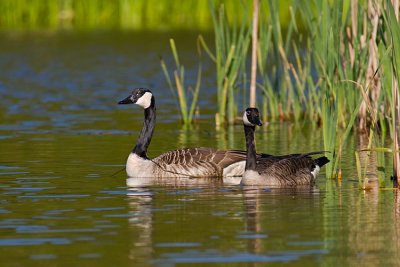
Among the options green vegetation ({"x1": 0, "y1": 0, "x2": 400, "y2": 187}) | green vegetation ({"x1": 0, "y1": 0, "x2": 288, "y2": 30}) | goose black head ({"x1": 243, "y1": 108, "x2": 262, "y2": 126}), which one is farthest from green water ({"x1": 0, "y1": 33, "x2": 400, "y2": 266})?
green vegetation ({"x1": 0, "y1": 0, "x2": 288, "y2": 30})

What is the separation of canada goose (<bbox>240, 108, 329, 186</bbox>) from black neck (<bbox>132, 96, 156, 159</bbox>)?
79.1 inches

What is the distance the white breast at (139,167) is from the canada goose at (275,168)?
1742mm

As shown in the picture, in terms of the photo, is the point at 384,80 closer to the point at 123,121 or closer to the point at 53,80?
the point at 123,121

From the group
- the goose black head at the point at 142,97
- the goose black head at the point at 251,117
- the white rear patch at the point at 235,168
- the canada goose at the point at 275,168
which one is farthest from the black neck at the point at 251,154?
the goose black head at the point at 142,97

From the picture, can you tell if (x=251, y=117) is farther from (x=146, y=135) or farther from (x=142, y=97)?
(x=142, y=97)

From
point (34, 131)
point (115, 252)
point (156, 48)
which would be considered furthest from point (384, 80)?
point (156, 48)

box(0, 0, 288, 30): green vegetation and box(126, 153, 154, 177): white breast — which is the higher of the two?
box(0, 0, 288, 30): green vegetation

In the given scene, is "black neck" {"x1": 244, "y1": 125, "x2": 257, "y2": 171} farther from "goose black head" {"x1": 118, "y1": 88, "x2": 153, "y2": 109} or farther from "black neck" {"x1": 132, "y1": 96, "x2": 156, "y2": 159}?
"goose black head" {"x1": 118, "y1": 88, "x2": 153, "y2": 109}

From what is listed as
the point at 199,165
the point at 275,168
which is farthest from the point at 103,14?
the point at 275,168

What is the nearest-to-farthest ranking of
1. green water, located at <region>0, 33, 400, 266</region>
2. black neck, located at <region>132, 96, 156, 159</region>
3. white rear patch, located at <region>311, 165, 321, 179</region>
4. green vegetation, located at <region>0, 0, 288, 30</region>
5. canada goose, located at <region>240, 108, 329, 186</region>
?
1. green water, located at <region>0, 33, 400, 266</region>
2. canada goose, located at <region>240, 108, 329, 186</region>
3. white rear patch, located at <region>311, 165, 321, 179</region>
4. black neck, located at <region>132, 96, 156, 159</region>
5. green vegetation, located at <region>0, 0, 288, 30</region>

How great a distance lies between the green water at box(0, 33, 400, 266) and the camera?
383 inches

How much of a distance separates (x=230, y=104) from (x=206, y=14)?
99.1 feet

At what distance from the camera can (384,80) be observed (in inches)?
518

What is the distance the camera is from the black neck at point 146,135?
627 inches
